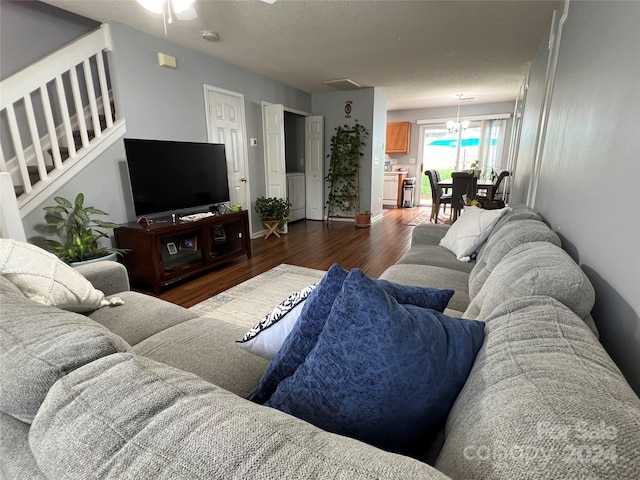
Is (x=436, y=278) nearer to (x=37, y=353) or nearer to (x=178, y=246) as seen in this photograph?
(x=37, y=353)

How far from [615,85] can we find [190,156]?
130 inches

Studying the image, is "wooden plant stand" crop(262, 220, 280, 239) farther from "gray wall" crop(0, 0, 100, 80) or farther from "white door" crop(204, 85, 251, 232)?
"gray wall" crop(0, 0, 100, 80)

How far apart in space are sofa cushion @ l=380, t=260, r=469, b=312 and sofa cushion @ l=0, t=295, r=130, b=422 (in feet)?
4.76

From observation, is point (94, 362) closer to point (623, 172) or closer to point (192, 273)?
point (623, 172)

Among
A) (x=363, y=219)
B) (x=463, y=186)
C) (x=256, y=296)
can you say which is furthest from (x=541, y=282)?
(x=363, y=219)

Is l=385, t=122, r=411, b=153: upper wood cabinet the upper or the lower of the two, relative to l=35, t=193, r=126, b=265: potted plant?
upper

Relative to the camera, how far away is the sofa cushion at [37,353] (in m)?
0.58

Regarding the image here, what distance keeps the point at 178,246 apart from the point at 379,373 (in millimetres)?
3248

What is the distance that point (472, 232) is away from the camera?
7.52 feet

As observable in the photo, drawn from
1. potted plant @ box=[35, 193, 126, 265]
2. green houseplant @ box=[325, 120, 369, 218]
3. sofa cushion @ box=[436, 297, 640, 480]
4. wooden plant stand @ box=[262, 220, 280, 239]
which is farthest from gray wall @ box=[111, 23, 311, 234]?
sofa cushion @ box=[436, 297, 640, 480]

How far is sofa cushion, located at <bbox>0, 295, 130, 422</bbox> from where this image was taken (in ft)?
1.92

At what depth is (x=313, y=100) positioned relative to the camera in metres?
6.00

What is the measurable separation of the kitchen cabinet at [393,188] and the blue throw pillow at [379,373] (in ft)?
24.6

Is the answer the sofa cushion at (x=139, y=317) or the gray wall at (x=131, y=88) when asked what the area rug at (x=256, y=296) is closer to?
the sofa cushion at (x=139, y=317)
